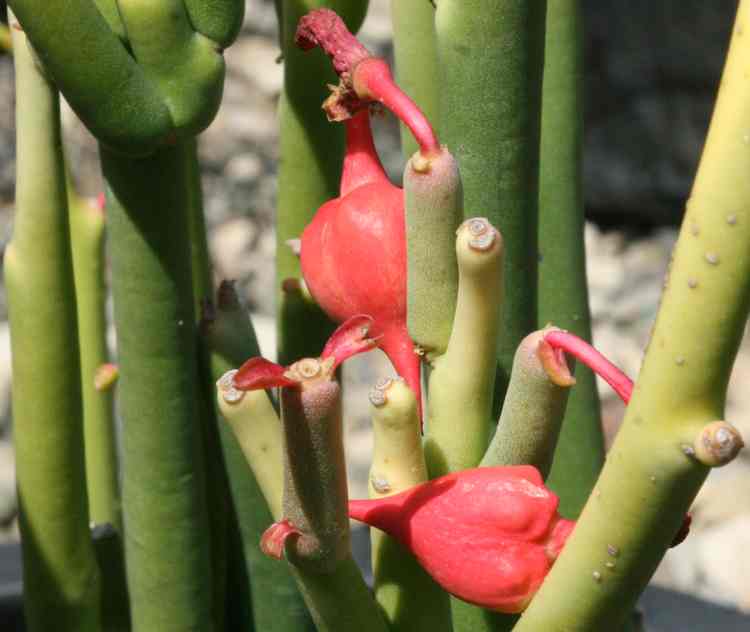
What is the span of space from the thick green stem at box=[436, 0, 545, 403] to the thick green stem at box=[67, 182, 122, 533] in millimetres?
280

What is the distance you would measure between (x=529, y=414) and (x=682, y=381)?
9cm

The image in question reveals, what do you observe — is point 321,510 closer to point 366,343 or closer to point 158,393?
point 366,343

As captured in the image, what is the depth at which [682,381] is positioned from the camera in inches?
13.0

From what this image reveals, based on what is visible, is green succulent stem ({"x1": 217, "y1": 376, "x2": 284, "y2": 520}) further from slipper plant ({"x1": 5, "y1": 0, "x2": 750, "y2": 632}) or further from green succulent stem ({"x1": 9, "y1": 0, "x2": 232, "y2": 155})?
green succulent stem ({"x1": 9, "y1": 0, "x2": 232, "y2": 155})

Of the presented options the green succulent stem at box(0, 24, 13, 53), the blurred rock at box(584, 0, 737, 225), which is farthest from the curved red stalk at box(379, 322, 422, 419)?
the blurred rock at box(584, 0, 737, 225)

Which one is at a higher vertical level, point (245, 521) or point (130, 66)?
point (130, 66)

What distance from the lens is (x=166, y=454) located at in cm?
54

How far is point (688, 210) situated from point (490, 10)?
15cm

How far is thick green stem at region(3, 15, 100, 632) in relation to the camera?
54 cm

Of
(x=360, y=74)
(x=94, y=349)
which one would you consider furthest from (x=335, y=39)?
(x=94, y=349)

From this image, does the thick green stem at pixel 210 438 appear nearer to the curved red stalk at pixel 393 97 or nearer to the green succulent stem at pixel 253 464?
the green succulent stem at pixel 253 464

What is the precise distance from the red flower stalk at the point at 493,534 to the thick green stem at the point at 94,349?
1.13 feet

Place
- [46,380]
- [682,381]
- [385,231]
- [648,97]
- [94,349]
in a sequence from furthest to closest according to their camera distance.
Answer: [648,97] → [94,349] → [46,380] → [385,231] → [682,381]

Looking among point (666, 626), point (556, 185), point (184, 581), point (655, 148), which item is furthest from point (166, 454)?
point (655, 148)
